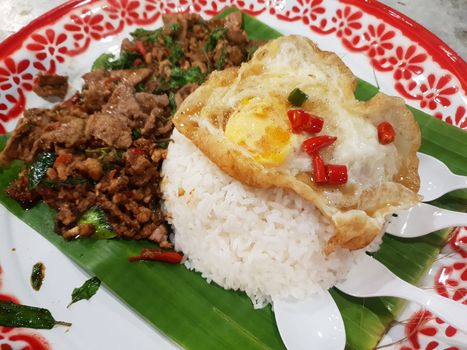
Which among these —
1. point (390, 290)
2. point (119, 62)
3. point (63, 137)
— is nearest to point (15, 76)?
point (119, 62)

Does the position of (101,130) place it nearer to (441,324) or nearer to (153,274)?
(153,274)

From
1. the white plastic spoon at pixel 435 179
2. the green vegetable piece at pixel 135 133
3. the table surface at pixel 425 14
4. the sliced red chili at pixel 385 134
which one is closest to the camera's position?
the sliced red chili at pixel 385 134

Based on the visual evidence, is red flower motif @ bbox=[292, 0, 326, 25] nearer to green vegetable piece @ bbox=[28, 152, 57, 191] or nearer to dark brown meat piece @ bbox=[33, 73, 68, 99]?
dark brown meat piece @ bbox=[33, 73, 68, 99]

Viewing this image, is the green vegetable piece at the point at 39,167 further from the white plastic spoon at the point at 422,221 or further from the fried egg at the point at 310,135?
the white plastic spoon at the point at 422,221

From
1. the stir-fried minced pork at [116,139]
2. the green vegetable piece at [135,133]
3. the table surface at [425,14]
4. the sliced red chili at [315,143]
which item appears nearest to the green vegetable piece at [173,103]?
the stir-fried minced pork at [116,139]

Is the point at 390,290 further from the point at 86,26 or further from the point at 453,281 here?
the point at 86,26

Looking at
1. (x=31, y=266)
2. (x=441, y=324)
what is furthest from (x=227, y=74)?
(x=441, y=324)

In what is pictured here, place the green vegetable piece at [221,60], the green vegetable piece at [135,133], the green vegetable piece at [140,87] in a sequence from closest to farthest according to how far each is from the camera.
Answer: the green vegetable piece at [135,133], the green vegetable piece at [140,87], the green vegetable piece at [221,60]
